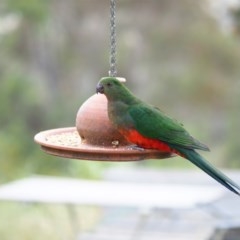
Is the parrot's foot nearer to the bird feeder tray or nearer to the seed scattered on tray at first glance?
the bird feeder tray

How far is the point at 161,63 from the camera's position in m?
12.3

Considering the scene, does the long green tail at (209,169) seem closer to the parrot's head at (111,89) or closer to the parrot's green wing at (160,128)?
the parrot's green wing at (160,128)

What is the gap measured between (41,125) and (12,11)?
1.76 m

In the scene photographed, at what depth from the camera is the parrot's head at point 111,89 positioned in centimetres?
254

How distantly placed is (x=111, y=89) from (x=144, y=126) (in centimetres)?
17

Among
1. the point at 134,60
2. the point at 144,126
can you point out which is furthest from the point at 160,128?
the point at 134,60

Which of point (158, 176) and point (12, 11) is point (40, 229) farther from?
point (12, 11)

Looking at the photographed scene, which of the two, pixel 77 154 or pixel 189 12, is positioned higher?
pixel 189 12

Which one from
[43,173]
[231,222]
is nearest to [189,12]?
[43,173]

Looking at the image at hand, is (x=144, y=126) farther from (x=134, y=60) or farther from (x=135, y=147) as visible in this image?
(x=134, y=60)

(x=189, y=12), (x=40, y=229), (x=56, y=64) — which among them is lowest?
(x=40, y=229)

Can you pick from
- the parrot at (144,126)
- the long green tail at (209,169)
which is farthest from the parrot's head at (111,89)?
the long green tail at (209,169)

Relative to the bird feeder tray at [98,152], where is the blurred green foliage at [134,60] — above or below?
above

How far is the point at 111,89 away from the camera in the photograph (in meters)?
2.55
